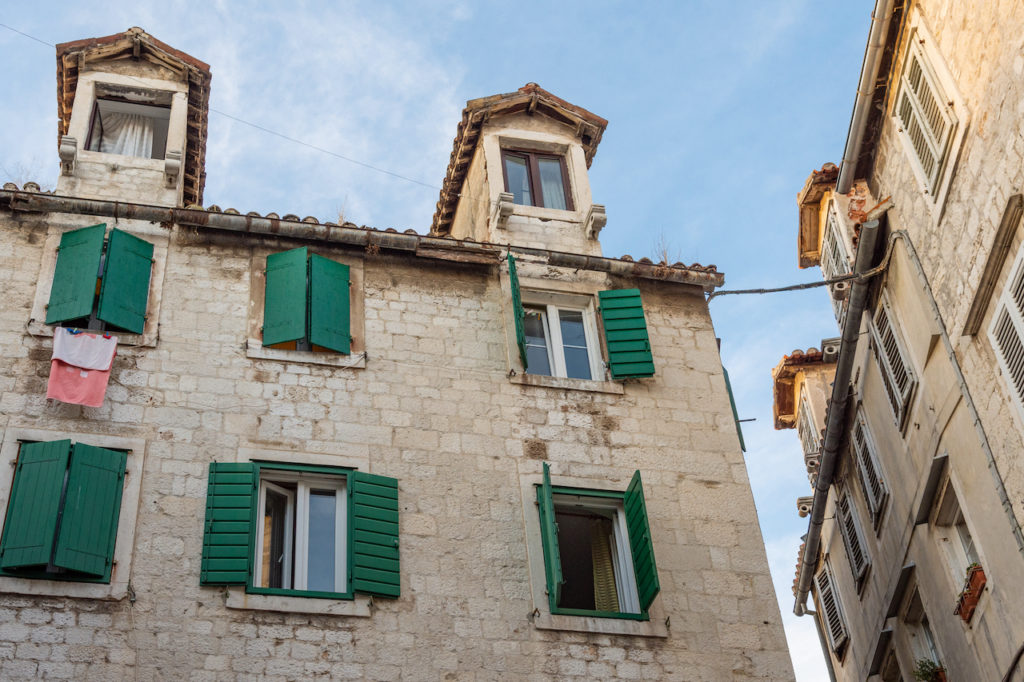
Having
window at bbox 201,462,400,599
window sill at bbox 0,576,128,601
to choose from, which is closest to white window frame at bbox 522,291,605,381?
window at bbox 201,462,400,599

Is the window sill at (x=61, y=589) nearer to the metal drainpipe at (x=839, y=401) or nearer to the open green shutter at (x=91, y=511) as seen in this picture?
the open green shutter at (x=91, y=511)

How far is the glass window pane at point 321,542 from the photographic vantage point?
11508 mm

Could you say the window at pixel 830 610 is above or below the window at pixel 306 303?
below

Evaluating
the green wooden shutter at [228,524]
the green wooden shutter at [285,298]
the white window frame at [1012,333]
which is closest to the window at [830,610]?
the white window frame at [1012,333]

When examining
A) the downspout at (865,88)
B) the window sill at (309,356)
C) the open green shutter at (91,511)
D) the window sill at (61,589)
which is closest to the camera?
the window sill at (61,589)

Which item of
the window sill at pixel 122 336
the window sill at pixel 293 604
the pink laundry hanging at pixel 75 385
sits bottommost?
the window sill at pixel 293 604

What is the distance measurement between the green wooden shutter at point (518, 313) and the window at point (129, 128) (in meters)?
4.90

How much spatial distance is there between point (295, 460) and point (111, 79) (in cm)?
665

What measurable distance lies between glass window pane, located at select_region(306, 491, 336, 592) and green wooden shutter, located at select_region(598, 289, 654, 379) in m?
3.72

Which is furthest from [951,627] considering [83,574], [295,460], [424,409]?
[83,574]

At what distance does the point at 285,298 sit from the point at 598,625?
508cm

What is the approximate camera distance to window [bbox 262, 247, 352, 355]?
43.5ft

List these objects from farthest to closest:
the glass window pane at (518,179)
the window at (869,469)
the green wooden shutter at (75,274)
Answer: the window at (869,469), the glass window pane at (518,179), the green wooden shutter at (75,274)

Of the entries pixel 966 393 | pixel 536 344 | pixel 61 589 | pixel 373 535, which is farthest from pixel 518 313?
pixel 61 589
